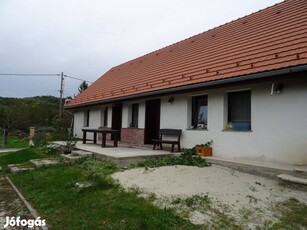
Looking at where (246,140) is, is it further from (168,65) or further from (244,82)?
(168,65)

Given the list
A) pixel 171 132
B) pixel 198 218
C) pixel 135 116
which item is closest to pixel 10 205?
pixel 198 218

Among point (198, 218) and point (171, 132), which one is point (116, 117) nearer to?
point (171, 132)

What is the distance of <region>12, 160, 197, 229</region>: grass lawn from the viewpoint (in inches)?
151

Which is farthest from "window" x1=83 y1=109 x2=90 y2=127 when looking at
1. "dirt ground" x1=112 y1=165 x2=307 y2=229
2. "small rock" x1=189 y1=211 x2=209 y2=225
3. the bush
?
"small rock" x1=189 y1=211 x2=209 y2=225

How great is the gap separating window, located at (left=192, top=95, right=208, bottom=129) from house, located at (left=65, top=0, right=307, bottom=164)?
3cm

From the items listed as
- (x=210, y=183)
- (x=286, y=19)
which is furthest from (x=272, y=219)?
(x=286, y=19)

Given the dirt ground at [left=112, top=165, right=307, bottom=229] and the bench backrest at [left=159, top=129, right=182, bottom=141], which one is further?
the bench backrest at [left=159, top=129, right=182, bottom=141]

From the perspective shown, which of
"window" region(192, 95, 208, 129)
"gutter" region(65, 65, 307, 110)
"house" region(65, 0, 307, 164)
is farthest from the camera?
"window" region(192, 95, 208, 129)

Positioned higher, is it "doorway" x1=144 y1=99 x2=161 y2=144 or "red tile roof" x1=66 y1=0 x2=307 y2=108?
"red tile roof" x1=66 y1=0 x2=307 y2=108

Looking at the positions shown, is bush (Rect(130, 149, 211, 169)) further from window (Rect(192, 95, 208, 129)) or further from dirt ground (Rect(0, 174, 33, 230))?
dirt ground (Rect(0, 174, 33, 230))

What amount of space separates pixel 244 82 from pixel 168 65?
5437 mm

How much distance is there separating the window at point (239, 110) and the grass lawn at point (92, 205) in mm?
3762

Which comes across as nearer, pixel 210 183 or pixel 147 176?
pixel 210 183

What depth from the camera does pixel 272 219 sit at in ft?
13.3
